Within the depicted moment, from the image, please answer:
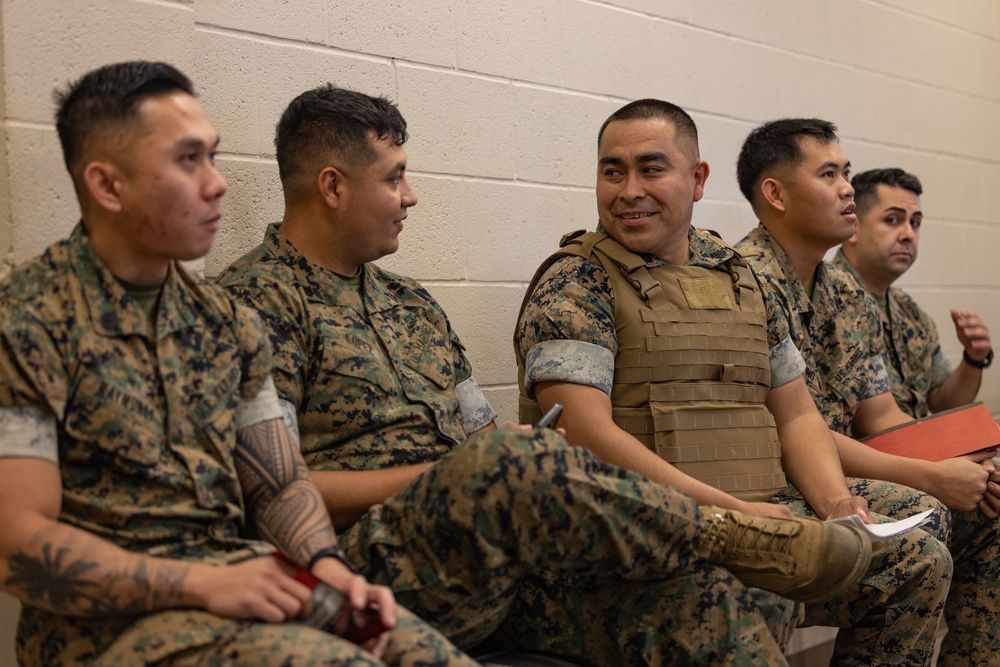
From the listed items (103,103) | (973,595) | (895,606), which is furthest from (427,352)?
(973,595)

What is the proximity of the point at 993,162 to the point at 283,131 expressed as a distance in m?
3.72

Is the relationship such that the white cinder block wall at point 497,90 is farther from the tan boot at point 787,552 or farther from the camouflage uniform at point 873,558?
the tan boot at point 787,552

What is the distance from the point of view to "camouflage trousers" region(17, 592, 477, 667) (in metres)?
1.27

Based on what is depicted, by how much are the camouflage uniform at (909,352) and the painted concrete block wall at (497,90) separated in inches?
21.7

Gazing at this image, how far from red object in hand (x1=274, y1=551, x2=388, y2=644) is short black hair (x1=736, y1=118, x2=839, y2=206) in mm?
1975

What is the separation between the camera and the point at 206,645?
1296 millimetres

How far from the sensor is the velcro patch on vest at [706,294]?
2285 mm

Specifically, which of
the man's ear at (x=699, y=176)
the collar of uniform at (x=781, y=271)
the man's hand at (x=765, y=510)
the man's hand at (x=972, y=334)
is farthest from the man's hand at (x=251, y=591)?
the man's hand at (x=972, y=334)

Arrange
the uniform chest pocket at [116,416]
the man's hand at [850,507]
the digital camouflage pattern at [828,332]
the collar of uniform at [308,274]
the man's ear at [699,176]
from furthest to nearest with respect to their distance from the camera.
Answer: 1. the digital camouflage pattern at [828,332]
2. the man's ear at [699,176]
3. the man's hand at [850,507]
4. the collar of uniform at [308,274]
5. the uniform chest pocket at [116,416]

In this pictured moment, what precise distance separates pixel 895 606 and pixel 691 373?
2.05 ft

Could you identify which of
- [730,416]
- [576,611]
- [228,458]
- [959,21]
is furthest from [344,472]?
[959,21]

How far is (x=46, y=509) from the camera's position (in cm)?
132

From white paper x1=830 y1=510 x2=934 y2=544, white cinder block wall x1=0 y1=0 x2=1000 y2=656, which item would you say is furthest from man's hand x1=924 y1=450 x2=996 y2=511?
white cinder block wall x1=0 y1=0 x2=1000 y2=656

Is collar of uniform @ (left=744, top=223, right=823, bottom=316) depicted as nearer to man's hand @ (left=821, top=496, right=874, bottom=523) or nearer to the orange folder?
the orange folder
